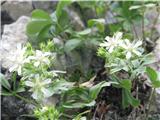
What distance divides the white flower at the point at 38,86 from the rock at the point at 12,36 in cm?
41

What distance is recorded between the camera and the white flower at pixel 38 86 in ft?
3.65

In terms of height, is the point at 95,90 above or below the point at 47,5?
below

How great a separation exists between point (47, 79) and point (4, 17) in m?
0.86

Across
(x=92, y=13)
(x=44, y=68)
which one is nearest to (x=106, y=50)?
(x=44, y=68)

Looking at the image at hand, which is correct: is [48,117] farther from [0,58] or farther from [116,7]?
[116,7]

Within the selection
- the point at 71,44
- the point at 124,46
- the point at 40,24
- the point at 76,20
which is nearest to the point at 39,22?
the point at 40,24

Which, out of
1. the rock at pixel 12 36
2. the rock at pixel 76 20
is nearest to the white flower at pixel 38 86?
the rock at pixel 12 36

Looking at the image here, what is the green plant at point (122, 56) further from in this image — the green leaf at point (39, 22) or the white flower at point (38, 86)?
the green leaf at point (39, 22)

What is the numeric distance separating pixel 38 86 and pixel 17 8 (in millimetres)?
877

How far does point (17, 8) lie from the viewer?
6.30 ft

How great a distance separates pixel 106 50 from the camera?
3.97 feet

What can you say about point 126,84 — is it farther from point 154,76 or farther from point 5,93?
point 5,93

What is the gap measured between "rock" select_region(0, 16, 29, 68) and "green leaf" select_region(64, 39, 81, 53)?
0.64 feet

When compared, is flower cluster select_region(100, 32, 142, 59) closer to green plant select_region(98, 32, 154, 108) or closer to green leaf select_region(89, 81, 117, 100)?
green plant select_region(98, 32, 154, 108)
